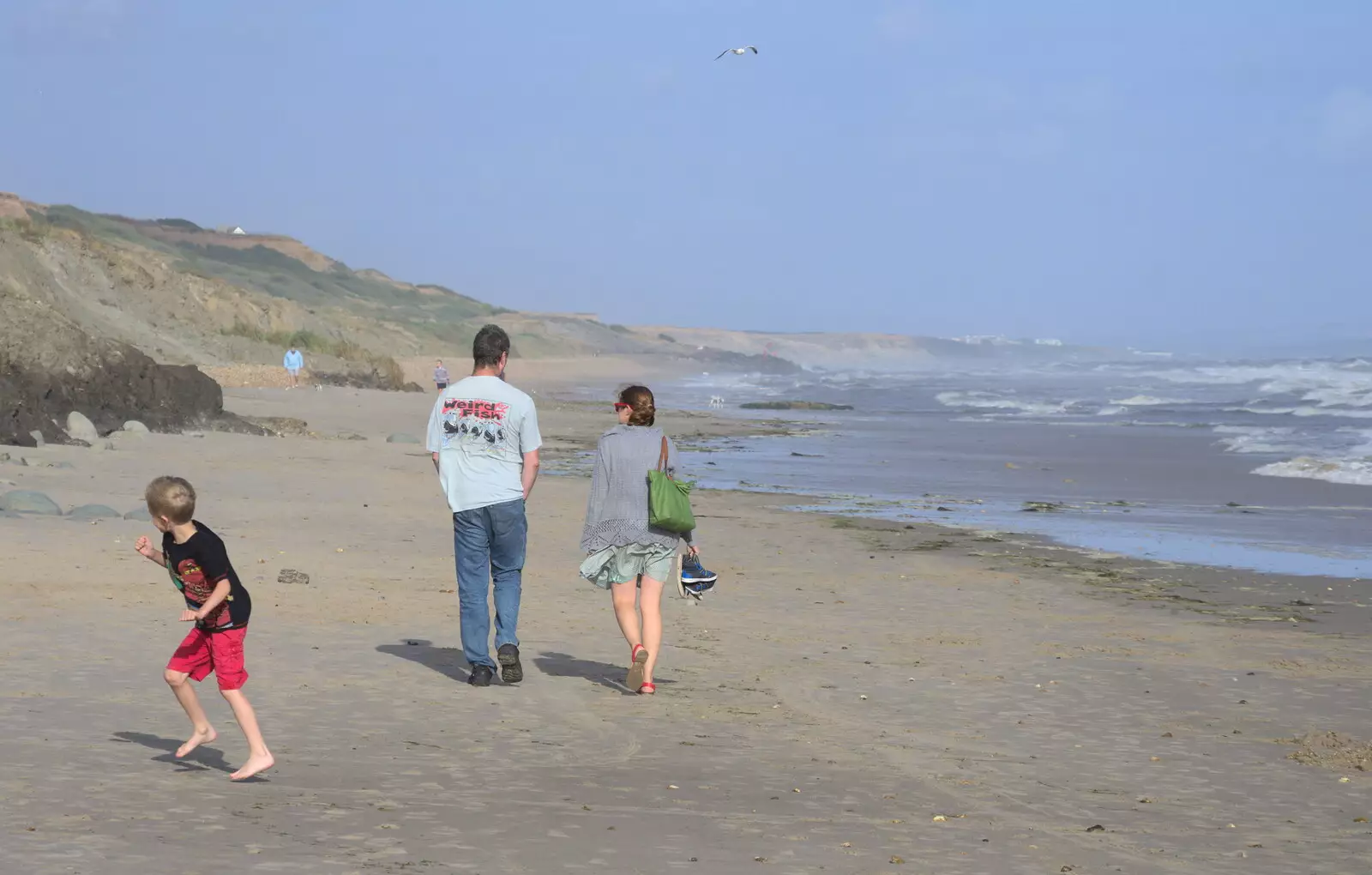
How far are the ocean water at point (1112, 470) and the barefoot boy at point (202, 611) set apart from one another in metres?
10.4

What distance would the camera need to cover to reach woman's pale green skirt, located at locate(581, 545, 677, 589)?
805cm

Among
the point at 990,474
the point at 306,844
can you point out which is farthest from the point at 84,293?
the point at 306,844

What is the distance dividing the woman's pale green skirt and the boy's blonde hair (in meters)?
2.74

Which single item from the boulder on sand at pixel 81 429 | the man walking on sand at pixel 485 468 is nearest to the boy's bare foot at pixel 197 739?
the man walking on sand at pixel 485 468

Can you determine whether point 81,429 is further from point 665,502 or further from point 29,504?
point 665,502

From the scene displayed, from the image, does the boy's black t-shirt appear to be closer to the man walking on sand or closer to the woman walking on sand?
the man walking on sand

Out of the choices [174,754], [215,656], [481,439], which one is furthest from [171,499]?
[481,439]

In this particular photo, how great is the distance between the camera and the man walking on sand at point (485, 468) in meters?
7.80

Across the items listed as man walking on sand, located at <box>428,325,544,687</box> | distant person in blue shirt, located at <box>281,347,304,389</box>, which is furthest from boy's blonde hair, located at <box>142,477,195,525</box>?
distant person in blue shirt, located at <box>281,347,304,389</box>

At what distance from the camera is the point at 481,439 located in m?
7.80

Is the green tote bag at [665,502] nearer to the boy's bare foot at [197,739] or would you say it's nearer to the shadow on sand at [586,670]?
the shadow on sand at [586,670]

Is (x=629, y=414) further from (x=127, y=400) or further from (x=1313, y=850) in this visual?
(x=127, y=400)

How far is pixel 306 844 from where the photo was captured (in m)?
4.79

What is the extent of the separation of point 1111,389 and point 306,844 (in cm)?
6552
